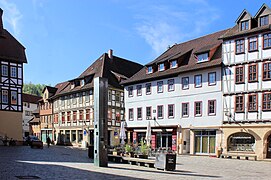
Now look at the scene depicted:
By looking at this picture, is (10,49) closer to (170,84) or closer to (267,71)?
(170,84)

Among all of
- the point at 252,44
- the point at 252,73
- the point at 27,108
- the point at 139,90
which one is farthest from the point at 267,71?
the point at 27,108

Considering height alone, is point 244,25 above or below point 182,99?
above

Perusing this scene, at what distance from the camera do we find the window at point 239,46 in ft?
105

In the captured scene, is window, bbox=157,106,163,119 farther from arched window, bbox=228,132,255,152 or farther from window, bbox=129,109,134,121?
arched window, bbox=228,132,255,152

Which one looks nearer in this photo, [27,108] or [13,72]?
[13,72]

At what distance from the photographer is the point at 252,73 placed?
102 ft

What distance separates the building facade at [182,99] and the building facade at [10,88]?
13980 millimetres

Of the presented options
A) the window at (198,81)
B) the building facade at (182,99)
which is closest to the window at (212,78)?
the building facade at (182,99)

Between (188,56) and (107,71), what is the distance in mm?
17149

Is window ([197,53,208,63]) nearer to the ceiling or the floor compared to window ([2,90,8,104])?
nearer to the ceiling

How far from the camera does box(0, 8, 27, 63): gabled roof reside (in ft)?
136

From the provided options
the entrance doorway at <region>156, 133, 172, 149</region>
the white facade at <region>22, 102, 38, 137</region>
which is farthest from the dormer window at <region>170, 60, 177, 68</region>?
the white facade at <region>22, 102, 38, 137</region>

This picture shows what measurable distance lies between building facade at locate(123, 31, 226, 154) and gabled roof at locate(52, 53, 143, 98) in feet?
25.1

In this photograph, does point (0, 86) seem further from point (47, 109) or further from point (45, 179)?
point (45, 179)
